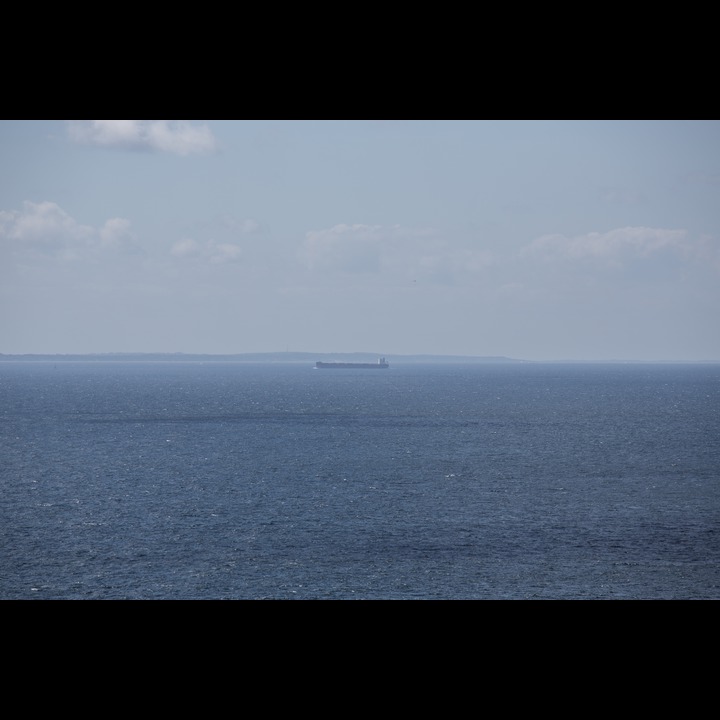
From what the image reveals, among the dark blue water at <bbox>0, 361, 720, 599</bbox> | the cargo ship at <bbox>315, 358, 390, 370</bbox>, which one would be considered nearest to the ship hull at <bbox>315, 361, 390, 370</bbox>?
the cargo ship at <bbox>315, 358, 390, 370</bbox>

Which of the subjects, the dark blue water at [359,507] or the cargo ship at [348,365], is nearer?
the dark blue water at [359,507]

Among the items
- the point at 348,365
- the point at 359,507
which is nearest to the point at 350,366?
the point at 348,365

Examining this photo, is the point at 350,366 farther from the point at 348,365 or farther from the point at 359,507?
the point at 359,507

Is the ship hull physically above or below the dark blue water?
above

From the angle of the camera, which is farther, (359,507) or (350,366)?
(350,366)

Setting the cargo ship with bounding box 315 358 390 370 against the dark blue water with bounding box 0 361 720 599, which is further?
the cargo ship with bounding box 315 358 390 370

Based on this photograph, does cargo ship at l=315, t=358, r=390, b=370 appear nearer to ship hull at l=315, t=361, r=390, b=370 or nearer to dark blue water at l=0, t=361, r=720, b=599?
ship hull at l=315, t=361, r=390, b=370

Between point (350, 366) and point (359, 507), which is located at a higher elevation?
point (350, 366)

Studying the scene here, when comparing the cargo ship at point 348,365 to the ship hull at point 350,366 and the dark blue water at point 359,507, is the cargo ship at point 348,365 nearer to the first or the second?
the ship hull at point 350,366

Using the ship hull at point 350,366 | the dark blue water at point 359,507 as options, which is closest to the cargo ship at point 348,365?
the ship hull at point 350,366
